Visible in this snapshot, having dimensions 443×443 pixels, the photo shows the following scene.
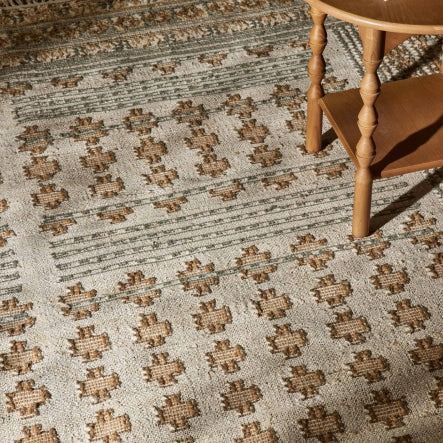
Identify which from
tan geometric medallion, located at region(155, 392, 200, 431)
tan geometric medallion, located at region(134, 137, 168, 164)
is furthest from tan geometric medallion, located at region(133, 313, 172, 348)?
tan geometric medallion, located at region(134, 137, 168, 164)

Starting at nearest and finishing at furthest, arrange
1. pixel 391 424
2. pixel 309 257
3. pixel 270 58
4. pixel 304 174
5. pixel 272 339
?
pixel 391 424 < pixel 272 339 < pixel 309 257 < pixel 304 174 < pixel 270 58

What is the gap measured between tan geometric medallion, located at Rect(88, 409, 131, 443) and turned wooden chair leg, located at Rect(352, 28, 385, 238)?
1.95 feet

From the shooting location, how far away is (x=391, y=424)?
143cm

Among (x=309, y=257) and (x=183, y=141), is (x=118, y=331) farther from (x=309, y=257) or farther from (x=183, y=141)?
(x=183, y=141)

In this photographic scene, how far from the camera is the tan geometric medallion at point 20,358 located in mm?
1555

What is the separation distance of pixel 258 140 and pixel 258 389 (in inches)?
27.3

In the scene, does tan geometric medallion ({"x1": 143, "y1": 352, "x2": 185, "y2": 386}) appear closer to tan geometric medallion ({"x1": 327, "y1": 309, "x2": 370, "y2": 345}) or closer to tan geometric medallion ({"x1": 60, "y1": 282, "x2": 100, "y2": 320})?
tan geometric medallion ({"x1": 60, "y1": 282, "x2": 100, "y2": 320})

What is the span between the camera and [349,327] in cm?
159

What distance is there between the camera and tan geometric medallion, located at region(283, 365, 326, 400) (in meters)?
1.49

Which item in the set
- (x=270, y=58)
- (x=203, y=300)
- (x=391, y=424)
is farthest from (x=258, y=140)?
(x=391, y=424)

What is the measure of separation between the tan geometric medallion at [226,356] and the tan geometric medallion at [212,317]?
4 cm

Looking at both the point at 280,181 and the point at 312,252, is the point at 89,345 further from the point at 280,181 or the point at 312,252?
the point at 280,181

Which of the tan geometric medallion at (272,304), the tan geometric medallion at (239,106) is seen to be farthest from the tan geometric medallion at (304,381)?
the tan geometric medallion at (239,106)

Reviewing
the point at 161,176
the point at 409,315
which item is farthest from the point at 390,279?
the point at 161,176
